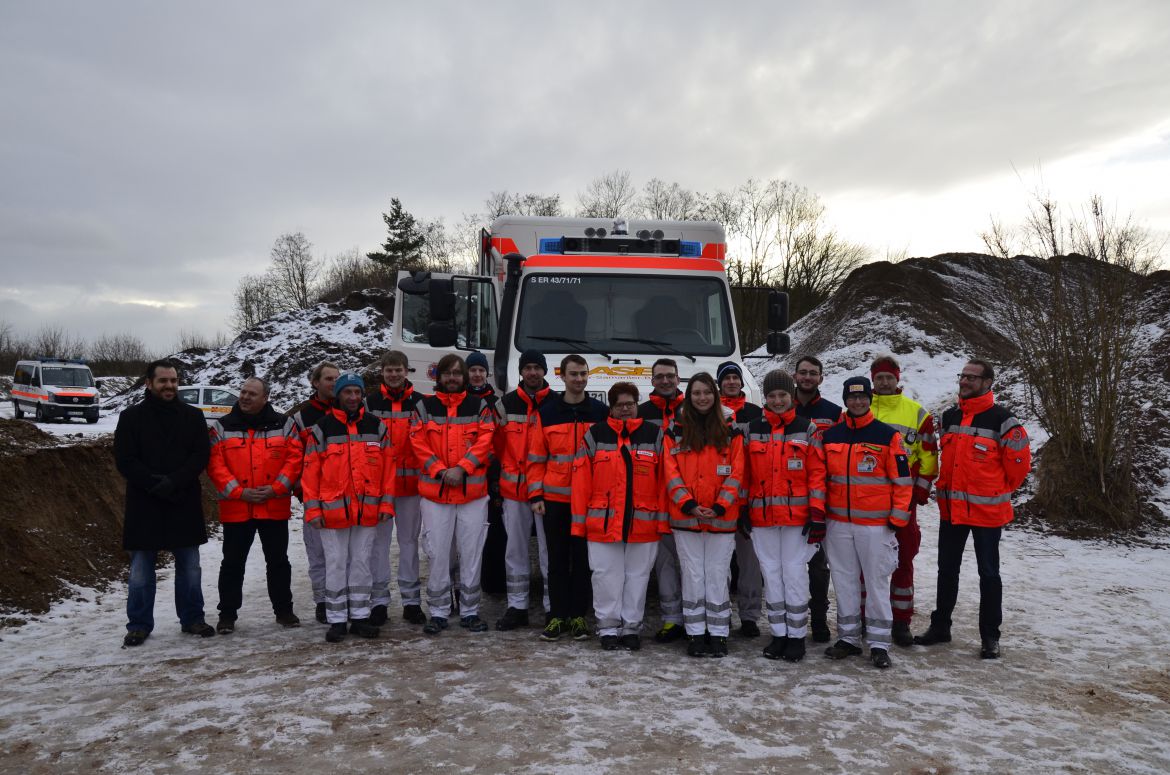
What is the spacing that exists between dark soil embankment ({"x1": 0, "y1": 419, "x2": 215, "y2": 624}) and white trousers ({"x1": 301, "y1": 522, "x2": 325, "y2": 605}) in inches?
90.2

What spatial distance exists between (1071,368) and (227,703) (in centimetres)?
1165

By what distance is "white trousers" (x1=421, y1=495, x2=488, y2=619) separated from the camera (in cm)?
618

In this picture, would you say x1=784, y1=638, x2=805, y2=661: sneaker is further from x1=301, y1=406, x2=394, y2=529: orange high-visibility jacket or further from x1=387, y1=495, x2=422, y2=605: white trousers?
x1=301, y1=406, x2=394, y2=529: orange high-visibility jacket

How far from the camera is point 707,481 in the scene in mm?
5688

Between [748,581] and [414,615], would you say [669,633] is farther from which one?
[414,615]

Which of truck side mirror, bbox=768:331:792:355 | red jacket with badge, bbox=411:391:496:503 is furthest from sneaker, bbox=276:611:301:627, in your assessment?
truck side mirror, bbox=768:331:792:355

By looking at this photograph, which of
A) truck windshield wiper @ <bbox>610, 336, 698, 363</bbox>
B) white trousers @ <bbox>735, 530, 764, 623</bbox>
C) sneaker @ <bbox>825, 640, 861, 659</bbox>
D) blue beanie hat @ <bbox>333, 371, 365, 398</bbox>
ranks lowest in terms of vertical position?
sneaker @ <bbox>825, 640, 861, 659</bbox>

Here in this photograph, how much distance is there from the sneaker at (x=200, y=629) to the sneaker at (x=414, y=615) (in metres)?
1.40

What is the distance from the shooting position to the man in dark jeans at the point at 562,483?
20.2ft

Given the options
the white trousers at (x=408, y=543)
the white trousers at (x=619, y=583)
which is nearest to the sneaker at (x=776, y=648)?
the white trousers at (x=619, y=583)

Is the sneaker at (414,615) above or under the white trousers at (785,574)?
under

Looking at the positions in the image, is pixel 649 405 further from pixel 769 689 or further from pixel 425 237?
pixel 425 237

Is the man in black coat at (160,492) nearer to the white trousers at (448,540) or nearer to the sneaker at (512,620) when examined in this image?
the white trousers at (448,540)

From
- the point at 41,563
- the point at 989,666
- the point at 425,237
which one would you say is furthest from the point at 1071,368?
the point at 425,237
